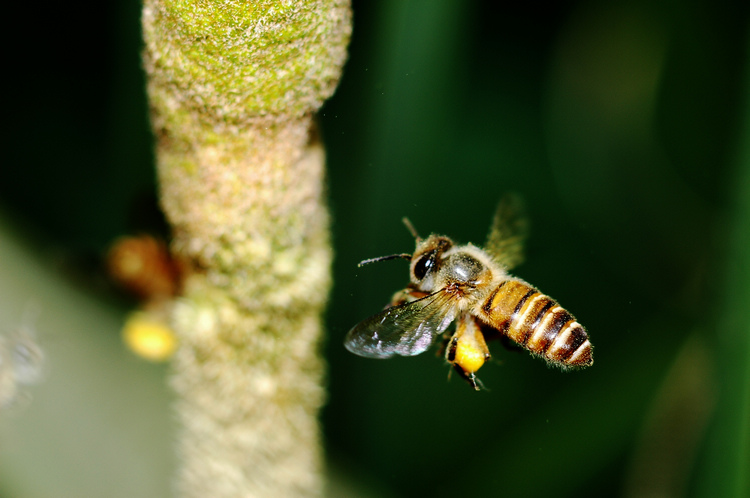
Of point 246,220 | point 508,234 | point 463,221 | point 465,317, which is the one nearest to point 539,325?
point 465,317

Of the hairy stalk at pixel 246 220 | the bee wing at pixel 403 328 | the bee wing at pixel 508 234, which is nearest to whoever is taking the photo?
the hairy stalk at pixel 246 220

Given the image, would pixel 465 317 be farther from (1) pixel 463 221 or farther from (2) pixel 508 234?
(1) pixel 463 221

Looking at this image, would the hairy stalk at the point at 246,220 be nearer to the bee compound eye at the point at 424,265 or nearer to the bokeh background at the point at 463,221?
the bee compound eye at the point at 424,265

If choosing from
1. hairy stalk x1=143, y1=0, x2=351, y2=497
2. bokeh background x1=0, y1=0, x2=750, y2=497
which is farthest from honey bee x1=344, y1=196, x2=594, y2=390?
bokeh background x1=0, y1=0, x2=750, y2=497

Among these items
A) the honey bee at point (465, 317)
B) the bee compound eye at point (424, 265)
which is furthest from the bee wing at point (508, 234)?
the bee compound eye at point (424, 265)

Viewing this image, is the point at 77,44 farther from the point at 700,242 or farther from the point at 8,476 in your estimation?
the point at 700,242
